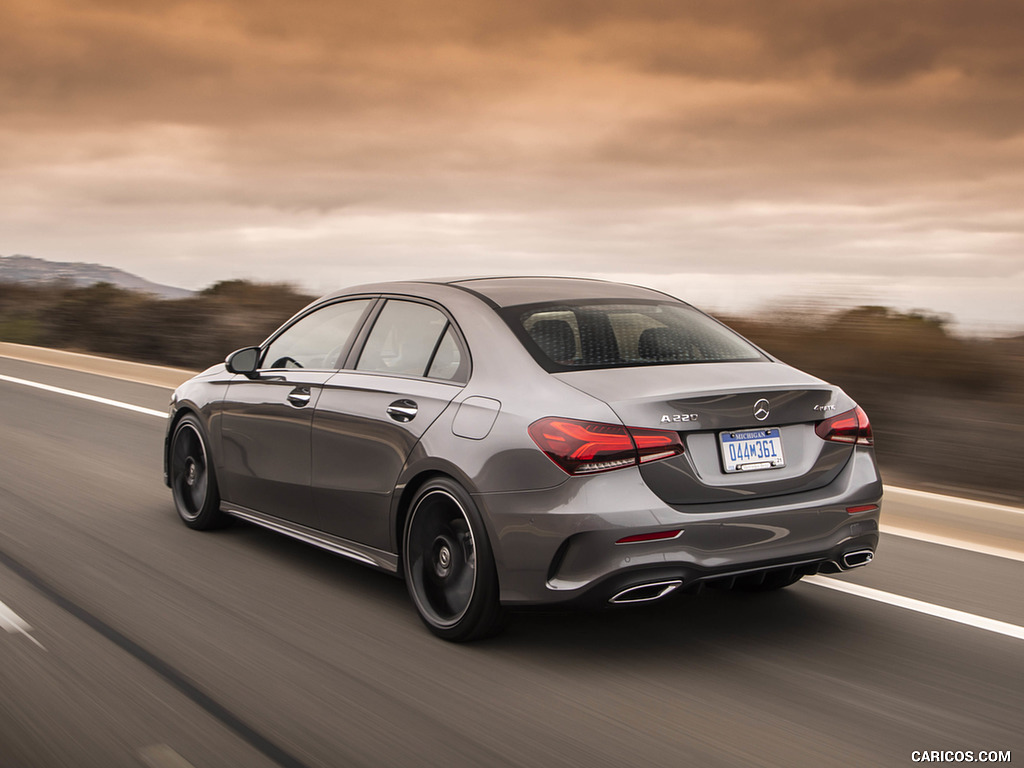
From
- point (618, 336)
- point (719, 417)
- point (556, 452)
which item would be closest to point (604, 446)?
point (556, 452)

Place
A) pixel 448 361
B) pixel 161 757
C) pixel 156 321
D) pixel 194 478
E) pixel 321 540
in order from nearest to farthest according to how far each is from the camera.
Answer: pixel 161 757 < pixel 448 361 < pixel 321 540 < pixel 194 478 < pixel 156 321

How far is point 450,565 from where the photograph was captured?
16.6 feet

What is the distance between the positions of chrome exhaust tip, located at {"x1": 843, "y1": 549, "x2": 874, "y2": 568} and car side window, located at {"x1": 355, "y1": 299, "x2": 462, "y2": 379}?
1904mm

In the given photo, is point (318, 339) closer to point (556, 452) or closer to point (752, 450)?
point (556, 452)

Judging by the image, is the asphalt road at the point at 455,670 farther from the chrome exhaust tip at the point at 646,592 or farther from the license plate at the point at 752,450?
the license plate at the point at 752,450

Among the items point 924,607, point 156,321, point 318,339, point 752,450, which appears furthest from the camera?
point 156,321

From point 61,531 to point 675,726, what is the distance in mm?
4503

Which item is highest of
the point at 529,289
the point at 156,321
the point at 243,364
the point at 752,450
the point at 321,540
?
the point at 529,289

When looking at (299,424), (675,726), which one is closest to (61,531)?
(299,424)

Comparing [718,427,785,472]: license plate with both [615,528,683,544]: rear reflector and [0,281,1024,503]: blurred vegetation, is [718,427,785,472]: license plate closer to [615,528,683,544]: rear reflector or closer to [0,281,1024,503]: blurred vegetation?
[615,528,683,544]: rear reflector

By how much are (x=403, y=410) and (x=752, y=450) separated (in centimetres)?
162

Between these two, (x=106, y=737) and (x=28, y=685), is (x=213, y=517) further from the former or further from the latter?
(x=106, y=737)

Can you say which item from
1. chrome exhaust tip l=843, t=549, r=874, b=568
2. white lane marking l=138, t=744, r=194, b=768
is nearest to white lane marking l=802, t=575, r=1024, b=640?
chrome exhaust tip l=843, t=549, r=874, b=568

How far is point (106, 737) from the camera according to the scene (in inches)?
153
